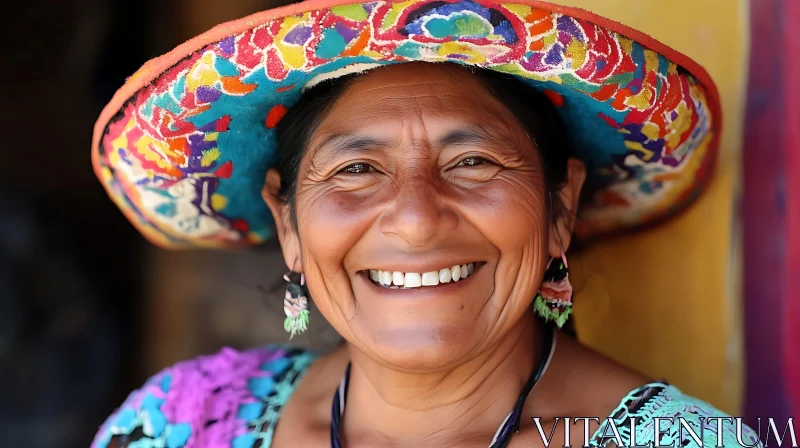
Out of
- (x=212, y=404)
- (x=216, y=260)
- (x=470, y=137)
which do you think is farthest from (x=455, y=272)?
(x=216, y=260)

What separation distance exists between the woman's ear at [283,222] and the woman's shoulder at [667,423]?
826mm

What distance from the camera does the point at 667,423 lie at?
162 centimetres

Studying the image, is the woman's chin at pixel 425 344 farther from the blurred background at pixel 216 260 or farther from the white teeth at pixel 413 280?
the blurred background at pixel 216 260

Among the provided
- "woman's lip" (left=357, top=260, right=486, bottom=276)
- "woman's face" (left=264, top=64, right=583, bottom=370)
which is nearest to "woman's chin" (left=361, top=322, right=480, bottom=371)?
"woman's face" (left=264, top=64, right=583, bottom=370)

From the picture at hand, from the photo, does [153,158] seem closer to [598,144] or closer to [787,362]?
[598,144]

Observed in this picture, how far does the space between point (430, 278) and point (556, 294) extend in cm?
41

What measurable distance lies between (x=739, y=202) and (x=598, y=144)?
21.9 inches

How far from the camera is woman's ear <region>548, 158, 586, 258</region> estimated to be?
1.86m

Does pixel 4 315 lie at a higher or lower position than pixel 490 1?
lower

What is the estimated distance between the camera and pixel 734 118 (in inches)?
86.4

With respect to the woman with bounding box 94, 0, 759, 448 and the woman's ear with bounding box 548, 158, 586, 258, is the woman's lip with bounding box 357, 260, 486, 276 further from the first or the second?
the woman's ear with bounding box 548, 158, 586, 258

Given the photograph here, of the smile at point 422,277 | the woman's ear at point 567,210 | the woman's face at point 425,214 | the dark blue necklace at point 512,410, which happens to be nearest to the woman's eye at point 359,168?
the woman's face at point 425,214

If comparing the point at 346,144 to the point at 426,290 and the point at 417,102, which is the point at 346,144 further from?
the point at 426,290

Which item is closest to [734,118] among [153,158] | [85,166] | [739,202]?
[739,202]
